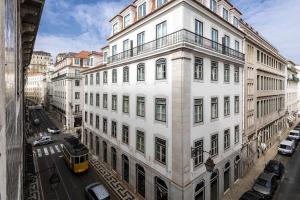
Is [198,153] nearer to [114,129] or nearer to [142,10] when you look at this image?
[114,129]

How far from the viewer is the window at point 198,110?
49.2 ft

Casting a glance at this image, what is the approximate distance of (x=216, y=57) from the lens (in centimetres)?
1677

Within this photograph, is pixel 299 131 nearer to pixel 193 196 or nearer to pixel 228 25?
pixel 228 25

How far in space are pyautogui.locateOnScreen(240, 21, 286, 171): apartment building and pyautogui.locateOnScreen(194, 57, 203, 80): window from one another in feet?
35.6

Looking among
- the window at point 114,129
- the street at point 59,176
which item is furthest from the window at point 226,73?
the street at point 59,176

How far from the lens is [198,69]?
50.0 ft

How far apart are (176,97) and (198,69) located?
3.26 meters

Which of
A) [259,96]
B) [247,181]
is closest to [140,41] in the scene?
[247,181]

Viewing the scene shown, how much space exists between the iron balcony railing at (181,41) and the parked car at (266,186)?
12.8 metres

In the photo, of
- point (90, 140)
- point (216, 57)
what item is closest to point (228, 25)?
point (216, 57)

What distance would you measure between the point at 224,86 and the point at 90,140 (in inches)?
927

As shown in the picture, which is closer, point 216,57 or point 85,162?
point 216,57

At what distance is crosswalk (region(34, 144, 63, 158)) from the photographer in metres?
31.1

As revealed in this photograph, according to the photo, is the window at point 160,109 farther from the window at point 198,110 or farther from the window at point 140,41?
the window at point 140,41
